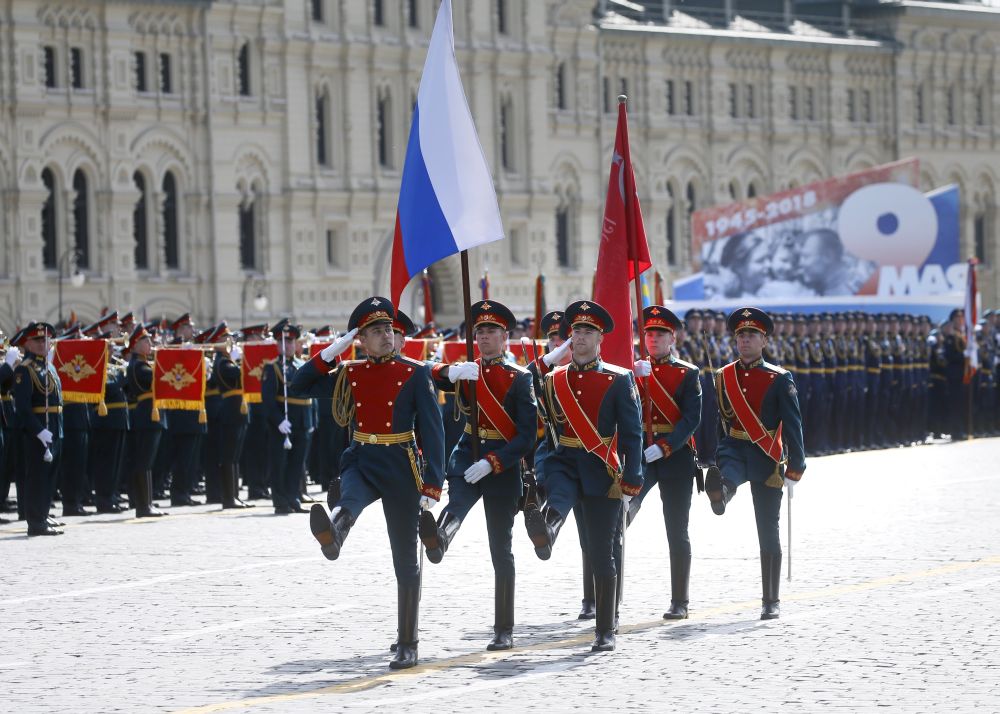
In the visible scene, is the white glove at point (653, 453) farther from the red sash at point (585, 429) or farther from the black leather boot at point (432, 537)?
the black leather boot at point (432, 537)

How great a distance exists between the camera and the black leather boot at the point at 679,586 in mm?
11281

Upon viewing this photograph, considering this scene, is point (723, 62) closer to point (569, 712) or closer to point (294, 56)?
point (294, 56)

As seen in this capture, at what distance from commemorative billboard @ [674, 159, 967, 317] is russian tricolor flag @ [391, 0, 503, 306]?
2400 centimetres

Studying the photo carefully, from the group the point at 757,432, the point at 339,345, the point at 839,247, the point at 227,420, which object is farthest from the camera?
the point at 839,247

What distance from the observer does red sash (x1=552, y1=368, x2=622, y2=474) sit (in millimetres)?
10383

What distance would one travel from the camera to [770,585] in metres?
11.3

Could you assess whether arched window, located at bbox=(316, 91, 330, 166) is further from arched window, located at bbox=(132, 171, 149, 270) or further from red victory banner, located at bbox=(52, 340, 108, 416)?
red victory banner, located at bbox=(52, 340, 108, 416)

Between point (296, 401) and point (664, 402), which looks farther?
point (296, 401)

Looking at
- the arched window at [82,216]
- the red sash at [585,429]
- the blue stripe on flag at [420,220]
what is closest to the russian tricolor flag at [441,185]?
the blue stripe on flag at [420,220]

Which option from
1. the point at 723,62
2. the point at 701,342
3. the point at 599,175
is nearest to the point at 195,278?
the point at 599,175

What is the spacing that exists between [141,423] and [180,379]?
24.9 inches

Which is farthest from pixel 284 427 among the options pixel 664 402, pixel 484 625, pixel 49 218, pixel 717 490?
pixel 49 218

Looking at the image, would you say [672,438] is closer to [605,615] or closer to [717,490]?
[717,490]

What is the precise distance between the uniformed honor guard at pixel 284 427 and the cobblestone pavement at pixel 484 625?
4.15 feet
